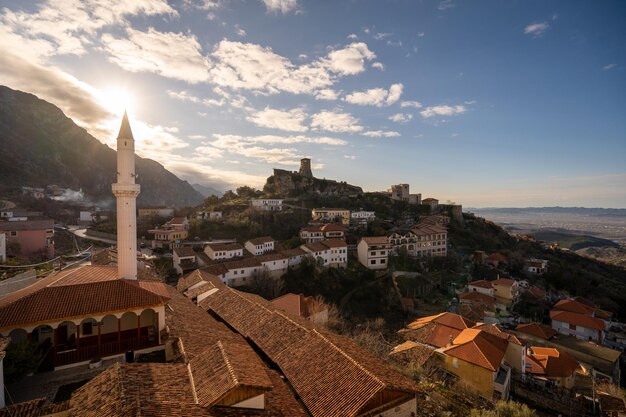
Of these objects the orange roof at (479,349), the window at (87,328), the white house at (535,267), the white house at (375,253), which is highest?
the window at (87,328)

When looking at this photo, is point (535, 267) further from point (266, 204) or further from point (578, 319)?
point (266, 204)

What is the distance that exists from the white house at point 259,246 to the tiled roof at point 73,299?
3167cm

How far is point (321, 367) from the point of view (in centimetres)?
1202

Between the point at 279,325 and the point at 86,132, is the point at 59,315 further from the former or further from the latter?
the point at 86,132

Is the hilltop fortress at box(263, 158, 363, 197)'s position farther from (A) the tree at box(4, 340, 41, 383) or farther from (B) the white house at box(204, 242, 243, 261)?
(A) the tree at box(4, 340, 41, 383)

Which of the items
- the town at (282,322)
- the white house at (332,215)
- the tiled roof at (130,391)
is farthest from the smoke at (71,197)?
the tiled roof at (130,391)

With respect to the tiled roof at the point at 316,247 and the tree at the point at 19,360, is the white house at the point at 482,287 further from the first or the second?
the tree at the point at 19,360

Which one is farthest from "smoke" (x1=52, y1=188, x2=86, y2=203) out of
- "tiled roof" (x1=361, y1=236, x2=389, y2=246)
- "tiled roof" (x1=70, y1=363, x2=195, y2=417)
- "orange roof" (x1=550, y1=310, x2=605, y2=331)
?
"orange roof" (x1=550, y1=310, x2=605, y2=331)

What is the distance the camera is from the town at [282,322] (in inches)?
400

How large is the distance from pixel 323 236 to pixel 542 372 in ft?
116

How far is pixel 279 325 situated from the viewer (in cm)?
1595

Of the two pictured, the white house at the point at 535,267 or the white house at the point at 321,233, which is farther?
the white house at the point at 535,267

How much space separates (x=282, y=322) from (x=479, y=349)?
48.4 ft

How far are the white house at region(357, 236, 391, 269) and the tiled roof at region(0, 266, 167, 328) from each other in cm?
3825
